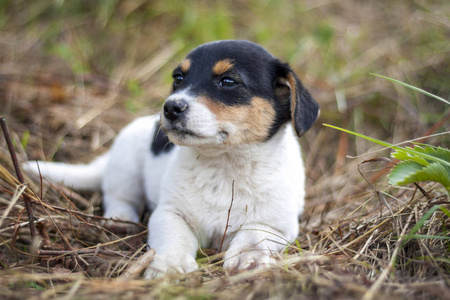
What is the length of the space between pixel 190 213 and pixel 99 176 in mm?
1987

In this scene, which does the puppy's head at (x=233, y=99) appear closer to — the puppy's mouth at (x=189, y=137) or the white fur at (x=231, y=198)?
the puppy's mouth at (x=189, y=137)

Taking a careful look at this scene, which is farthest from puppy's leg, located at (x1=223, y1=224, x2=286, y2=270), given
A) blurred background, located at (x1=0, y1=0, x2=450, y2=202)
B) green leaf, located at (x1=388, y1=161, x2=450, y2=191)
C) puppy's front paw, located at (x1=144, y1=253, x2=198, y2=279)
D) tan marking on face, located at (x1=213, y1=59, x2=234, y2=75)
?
blurred background, located at (x1=0, y1=0, x2=450, y2=202)

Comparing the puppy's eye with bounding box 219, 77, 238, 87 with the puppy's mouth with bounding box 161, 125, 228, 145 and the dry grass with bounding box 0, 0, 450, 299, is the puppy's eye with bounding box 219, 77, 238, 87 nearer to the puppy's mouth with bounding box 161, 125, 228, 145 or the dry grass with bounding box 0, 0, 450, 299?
the puppy's mouth with bounding box 161, 125, 228, 145

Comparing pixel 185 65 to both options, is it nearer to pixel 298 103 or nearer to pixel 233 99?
pixel 233 99

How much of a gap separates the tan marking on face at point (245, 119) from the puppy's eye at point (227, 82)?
0.67ft

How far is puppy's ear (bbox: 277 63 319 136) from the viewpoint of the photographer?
355 centimetres

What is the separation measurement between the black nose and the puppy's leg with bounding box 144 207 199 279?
89 centimetres

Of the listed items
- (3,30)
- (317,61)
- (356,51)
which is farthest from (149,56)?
(356,51)

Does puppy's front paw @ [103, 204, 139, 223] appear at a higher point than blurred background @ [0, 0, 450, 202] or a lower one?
lower

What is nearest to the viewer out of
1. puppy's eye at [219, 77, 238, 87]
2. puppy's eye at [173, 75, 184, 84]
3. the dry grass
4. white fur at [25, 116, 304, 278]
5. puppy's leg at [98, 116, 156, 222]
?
the dry grass

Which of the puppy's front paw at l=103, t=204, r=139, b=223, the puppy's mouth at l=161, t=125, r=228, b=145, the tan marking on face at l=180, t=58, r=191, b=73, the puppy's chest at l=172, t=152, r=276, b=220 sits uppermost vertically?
the tan marking on face at l=180, t=58, r=191, b=73

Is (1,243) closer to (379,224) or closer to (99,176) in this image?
(99,176)

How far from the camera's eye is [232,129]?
3.43 m

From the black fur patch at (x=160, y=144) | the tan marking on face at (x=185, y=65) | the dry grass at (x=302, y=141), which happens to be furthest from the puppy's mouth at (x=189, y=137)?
the black fur patch at (x=160, y=144)
